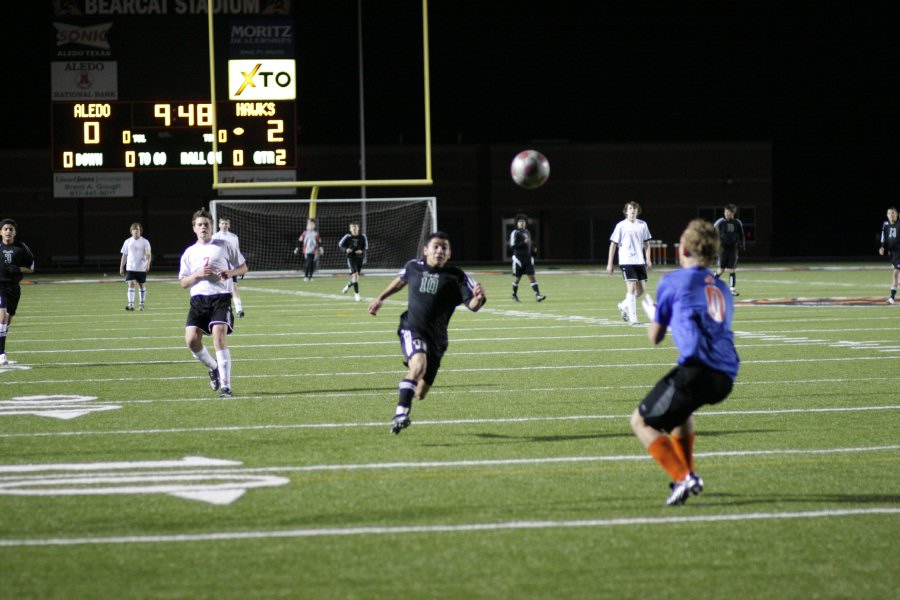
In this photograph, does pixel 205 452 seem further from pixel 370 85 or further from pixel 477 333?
pixel 370 85

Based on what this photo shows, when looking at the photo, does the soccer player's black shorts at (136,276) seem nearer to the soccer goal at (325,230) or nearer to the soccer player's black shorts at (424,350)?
the soccer player's black shorts at (424,350)

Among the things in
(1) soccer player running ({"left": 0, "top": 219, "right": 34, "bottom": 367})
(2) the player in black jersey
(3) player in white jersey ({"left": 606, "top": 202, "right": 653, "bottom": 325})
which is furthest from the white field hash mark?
(2) the player in black jersey

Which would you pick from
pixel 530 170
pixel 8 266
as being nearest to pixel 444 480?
pixel 8 266

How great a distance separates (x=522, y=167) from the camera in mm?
25656

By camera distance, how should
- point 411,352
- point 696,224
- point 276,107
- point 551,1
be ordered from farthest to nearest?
point 551,1, point 276,107, point 411,352, point 696,224

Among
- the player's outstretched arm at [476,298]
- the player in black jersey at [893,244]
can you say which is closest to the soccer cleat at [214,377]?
the player's outstretched arm at [476,298]

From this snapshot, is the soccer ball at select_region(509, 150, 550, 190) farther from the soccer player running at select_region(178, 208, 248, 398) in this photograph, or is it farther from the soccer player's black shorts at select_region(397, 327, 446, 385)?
the soccer player's black shorts at select_region(397, 327, 446, 385)

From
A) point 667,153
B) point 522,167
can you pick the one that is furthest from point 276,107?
point 667,153

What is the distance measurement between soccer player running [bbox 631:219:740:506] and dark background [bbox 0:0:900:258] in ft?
169

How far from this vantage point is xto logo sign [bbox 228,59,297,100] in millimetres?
33688

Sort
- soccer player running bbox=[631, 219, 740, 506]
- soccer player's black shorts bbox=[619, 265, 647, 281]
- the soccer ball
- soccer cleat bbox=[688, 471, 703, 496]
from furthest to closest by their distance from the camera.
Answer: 1. the soccer ball
2. soccer player's black shorts bbox=[619, 265, 647, 281]
3. soccer cleat bbox=[688, 471, 703, 496]
4. soccer player running bbox=[631, 219, 740, 506]

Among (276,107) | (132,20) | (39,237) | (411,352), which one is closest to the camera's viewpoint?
(411,352)

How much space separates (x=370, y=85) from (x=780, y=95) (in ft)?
61.2

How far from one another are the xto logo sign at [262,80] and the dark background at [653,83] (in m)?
21.8
